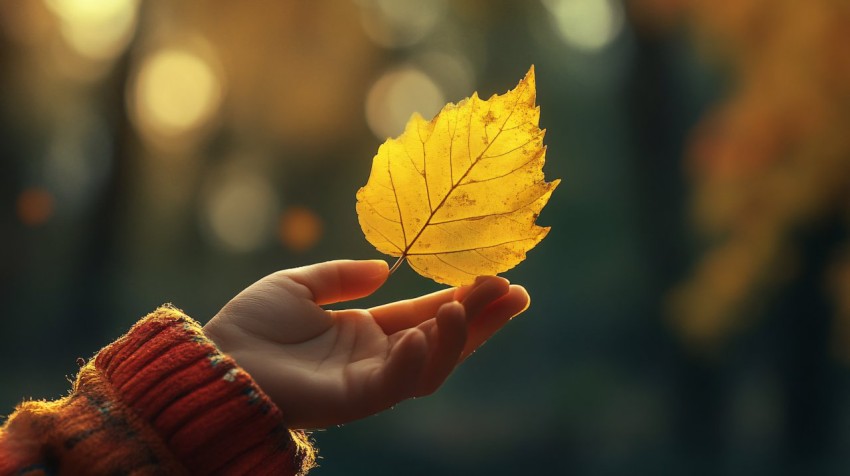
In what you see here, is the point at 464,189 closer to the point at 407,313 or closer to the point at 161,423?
the point at 407,313

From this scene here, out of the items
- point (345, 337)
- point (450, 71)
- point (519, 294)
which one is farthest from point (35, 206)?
point (519, 294)

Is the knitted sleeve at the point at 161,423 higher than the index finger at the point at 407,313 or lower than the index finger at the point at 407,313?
lower

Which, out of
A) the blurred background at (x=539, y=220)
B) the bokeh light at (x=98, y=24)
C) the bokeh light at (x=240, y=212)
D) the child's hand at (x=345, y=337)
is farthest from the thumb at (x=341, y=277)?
the bokeh light at (x=240, y=212)

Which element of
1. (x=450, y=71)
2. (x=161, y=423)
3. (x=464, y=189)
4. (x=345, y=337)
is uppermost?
(x=450, y=71)

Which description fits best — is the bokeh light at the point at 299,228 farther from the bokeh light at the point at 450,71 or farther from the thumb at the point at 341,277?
the thumb at the point at 341,277

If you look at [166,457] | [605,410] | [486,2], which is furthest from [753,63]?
[166,457]

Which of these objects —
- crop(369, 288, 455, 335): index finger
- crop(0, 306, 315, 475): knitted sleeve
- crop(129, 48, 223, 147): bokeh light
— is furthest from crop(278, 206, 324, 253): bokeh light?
crop(0, 306, 315, 475): knitted sleeve

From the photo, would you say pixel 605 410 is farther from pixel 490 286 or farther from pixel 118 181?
pixel 490 286
